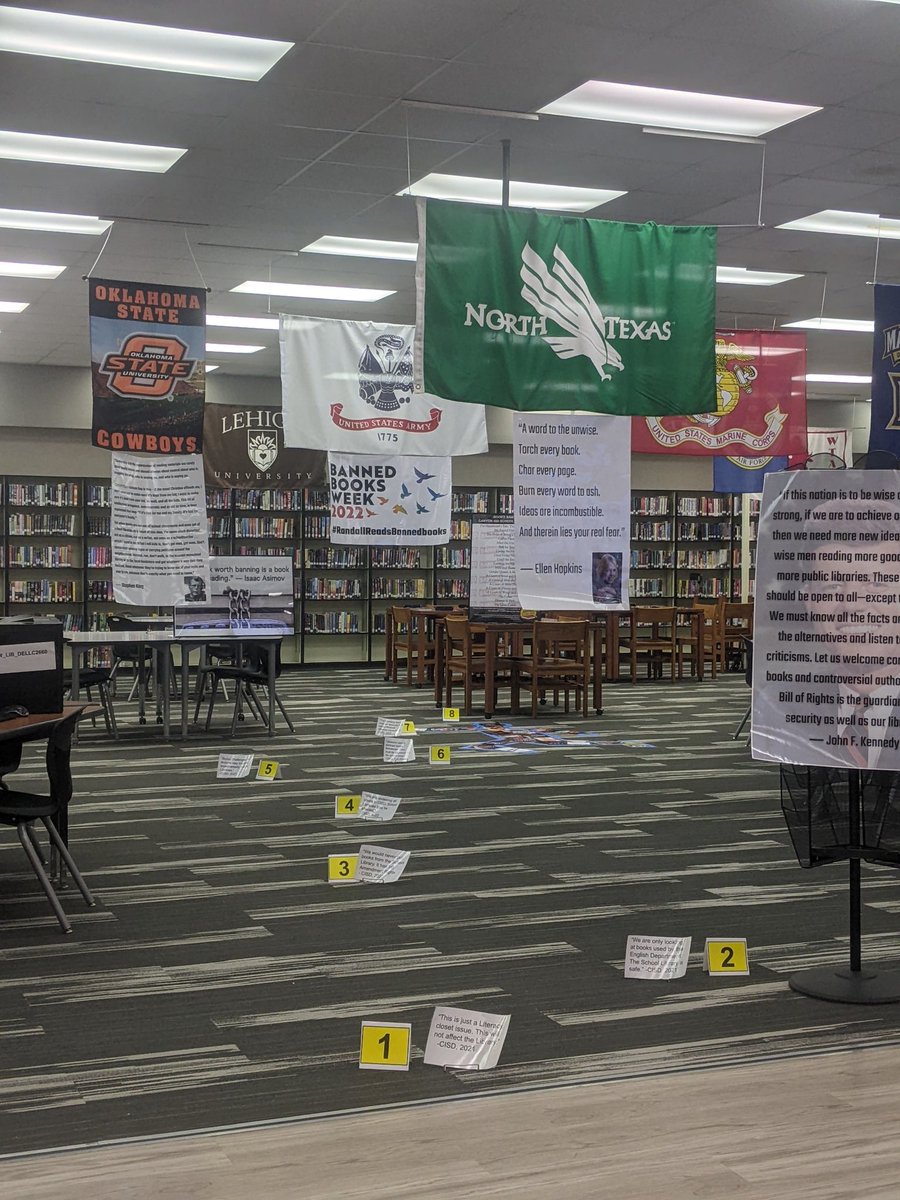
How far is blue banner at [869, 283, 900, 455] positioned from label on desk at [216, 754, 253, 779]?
178 inches

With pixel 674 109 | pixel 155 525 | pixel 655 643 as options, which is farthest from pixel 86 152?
pixel 655 643

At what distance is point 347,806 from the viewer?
7.77 metres

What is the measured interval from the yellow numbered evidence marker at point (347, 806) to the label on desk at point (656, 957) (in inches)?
121

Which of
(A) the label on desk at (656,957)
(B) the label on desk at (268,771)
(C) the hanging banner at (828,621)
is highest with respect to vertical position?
(C) the hanging banner at (828,621)

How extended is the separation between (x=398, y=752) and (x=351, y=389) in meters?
2.72

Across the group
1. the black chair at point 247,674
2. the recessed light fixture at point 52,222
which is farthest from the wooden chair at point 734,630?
the recessed light fixture at point 52,222

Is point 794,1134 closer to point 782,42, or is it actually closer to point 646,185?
point 782,42

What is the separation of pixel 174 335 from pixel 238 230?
1.23m

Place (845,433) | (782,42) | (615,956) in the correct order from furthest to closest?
→ (845,433) → (782,42) → (615,956)

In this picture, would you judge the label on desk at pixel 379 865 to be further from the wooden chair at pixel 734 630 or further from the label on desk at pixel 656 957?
the wooden chair at pixel 734 630

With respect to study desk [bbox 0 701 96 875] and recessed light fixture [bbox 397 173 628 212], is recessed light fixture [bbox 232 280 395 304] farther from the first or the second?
study desk [bbox 0 701 96 875]

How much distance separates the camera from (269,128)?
776 centimetres

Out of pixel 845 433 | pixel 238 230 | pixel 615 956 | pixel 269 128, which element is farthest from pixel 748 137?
pixel 845 433

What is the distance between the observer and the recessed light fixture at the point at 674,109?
7328 mm
